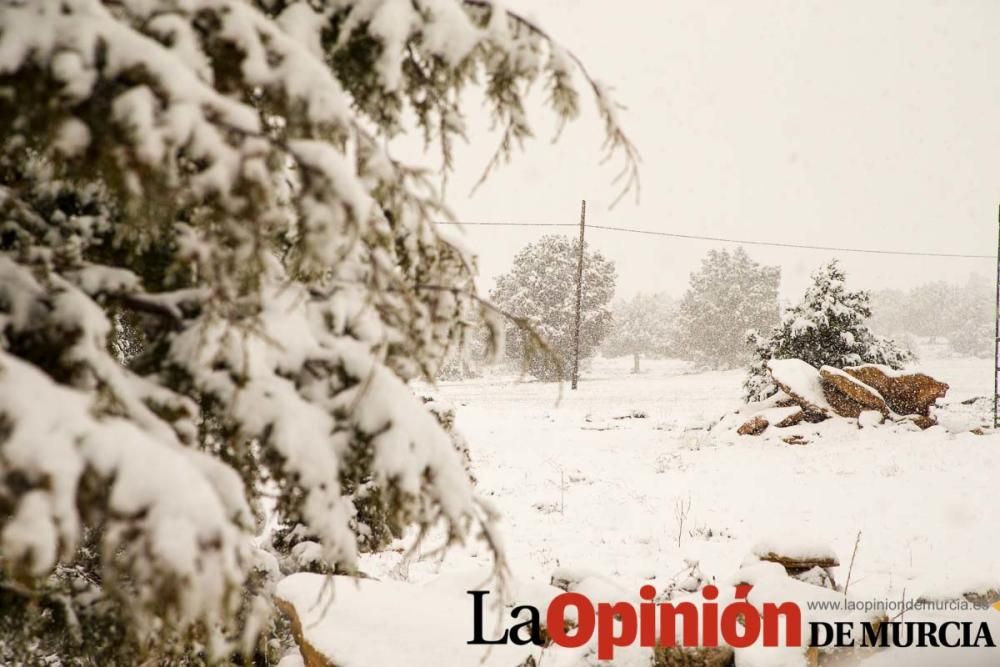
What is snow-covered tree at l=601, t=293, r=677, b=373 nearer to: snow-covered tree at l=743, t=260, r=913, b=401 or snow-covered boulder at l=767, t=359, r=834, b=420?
snow-covered tree at l=743, t=260, r=913, b=401

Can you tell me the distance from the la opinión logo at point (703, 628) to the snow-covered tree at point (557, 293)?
30515 mm

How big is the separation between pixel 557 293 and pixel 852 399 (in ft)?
86.7

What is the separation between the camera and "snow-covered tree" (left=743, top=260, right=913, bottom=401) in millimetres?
14664

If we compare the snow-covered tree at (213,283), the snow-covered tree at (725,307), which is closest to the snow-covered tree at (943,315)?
the snow-covered tree at (725,307)

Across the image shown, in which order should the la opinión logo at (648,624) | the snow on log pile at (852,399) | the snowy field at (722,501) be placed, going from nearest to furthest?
the la opinión logo at (648,624) → the snowy field at (722,501) → the snow on log pile at (852,399)

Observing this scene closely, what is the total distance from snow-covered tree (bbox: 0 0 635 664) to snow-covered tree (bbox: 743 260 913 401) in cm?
1426

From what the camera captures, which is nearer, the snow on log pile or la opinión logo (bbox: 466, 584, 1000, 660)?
la opinión logo (bbox: 466, 584, 1000, 660)

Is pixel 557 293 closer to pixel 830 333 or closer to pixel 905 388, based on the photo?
pixel 830 333

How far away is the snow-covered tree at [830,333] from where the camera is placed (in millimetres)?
14664

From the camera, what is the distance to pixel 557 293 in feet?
124

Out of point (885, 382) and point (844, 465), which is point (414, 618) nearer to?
point (844, 465)

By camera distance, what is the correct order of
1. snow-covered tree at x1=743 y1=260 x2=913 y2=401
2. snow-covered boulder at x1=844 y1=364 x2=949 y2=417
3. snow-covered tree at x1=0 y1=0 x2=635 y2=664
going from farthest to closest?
snow-covered tree at x1=743 y1=260 x2=913 y2=401, snow-covered boulder at x1=844 y1=364 x2=949 y2=417, snow-covered tree at x1=0 y1=0 x2=635 y2=664

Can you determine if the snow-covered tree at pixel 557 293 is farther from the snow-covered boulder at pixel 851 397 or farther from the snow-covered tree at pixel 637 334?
the snow-covered boulder at pixel 851 397

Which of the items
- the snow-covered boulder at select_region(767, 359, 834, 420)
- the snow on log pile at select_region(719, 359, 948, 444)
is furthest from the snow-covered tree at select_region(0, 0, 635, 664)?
the snow-covered boulder at select_region(767, 359, 834, 420)
